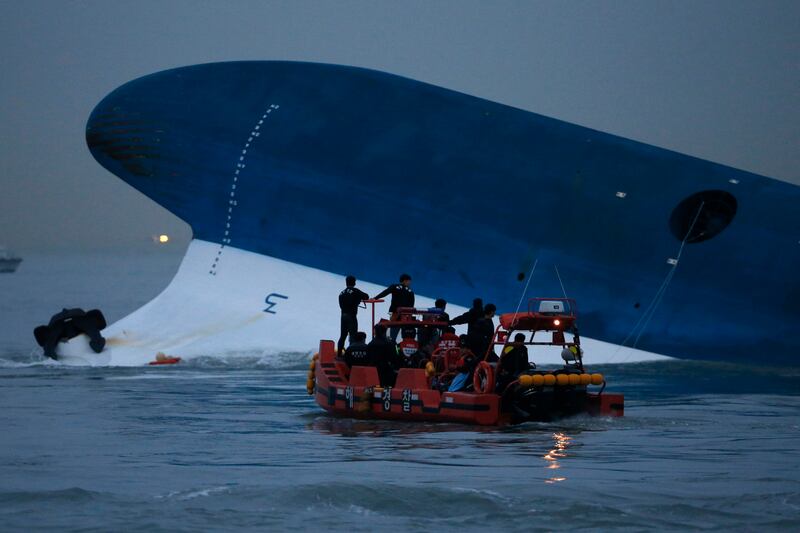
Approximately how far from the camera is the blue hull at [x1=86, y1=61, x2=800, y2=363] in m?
24.3

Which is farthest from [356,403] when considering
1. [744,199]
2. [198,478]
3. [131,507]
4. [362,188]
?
[744,199]

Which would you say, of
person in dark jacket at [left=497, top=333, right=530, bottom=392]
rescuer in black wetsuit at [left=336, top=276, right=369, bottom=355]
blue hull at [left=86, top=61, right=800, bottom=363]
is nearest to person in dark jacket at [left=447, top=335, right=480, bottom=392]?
person in dark jacket at [left=497, top=333, right=530, bottom=392]

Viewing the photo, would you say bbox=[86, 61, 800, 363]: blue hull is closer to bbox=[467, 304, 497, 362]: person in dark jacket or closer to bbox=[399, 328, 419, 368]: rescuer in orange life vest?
bbox=[399, 328, 419, 368]: rescuer in orange life vest

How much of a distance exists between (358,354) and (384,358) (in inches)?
16.9

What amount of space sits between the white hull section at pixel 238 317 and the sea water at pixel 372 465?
3637 mm

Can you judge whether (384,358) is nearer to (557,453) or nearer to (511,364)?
(511,364)

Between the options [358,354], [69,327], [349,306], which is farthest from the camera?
[69,327]

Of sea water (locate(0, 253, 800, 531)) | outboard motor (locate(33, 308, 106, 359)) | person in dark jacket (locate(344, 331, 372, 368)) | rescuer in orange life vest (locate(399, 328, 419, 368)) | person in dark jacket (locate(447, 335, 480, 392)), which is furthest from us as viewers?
outboard motor (locate(33, 308, 106, 359))

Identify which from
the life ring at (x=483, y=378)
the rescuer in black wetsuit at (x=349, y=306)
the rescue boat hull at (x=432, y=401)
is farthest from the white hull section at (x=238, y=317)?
the life ring at (x=483, y=378)

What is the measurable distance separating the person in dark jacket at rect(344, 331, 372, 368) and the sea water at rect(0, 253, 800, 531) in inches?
32.8

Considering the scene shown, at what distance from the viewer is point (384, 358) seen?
16.8 meters

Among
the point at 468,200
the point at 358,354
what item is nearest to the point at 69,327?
the point at 468,200

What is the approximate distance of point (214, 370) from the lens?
23734mm

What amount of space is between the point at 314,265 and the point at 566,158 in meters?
5.34
